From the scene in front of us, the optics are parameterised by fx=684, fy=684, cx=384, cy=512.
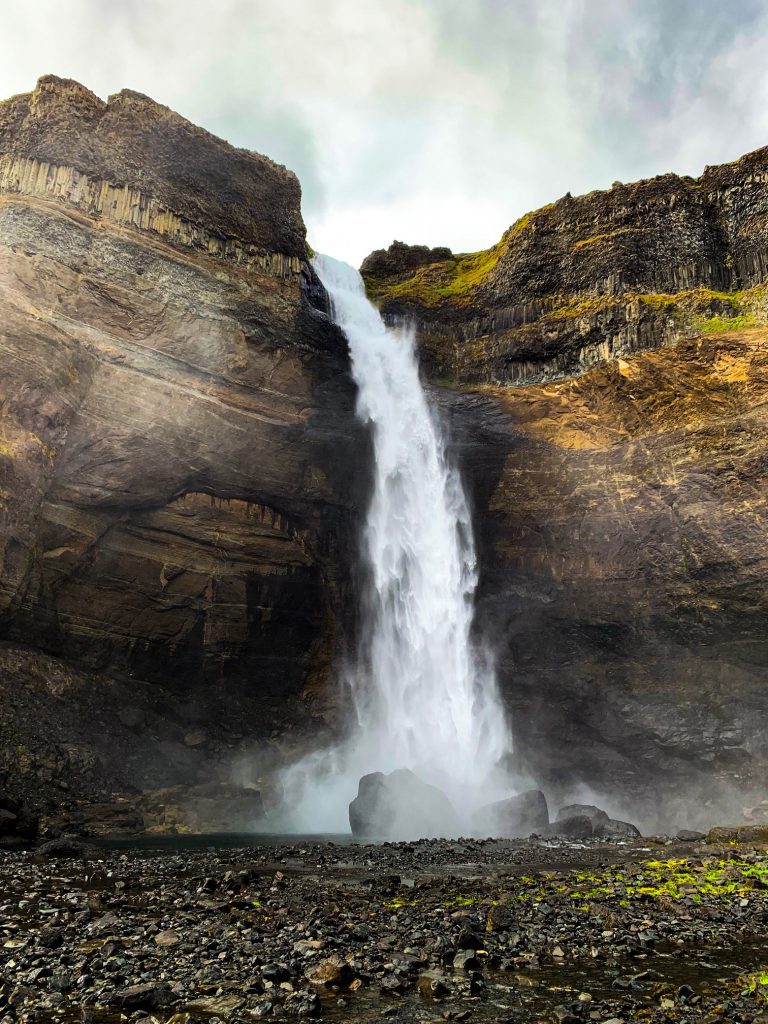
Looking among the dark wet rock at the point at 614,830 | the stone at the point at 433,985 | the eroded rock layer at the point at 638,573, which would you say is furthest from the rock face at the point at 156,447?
the stone at the point at 433,985

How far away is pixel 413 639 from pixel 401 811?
10.7m

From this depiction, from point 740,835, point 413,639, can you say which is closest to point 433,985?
point 740,835

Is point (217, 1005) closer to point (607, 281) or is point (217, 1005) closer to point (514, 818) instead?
point (514, 818)

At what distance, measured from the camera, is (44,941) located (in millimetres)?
7594

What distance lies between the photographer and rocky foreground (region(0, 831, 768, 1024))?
231 inches

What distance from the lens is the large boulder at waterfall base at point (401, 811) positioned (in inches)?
923

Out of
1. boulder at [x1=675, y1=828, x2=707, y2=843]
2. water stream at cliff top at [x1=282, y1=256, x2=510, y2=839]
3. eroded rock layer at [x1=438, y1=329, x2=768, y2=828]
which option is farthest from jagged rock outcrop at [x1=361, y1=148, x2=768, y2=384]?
boulder at [x1=675, y1=828, x2=707, y2=843]

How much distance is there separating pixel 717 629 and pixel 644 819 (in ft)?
28.5

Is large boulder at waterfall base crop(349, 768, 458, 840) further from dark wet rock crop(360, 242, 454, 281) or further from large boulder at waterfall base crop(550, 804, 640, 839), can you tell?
dark wet rock crop(360, 242, 454, 281)

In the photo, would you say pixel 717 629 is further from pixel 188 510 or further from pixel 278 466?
pixel 188 510

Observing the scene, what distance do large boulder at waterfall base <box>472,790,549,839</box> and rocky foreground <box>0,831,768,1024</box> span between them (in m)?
9.75

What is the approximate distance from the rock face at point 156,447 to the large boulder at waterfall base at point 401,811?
8.89 metres

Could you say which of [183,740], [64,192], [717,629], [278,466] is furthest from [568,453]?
[64,192]

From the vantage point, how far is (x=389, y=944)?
7.75m
